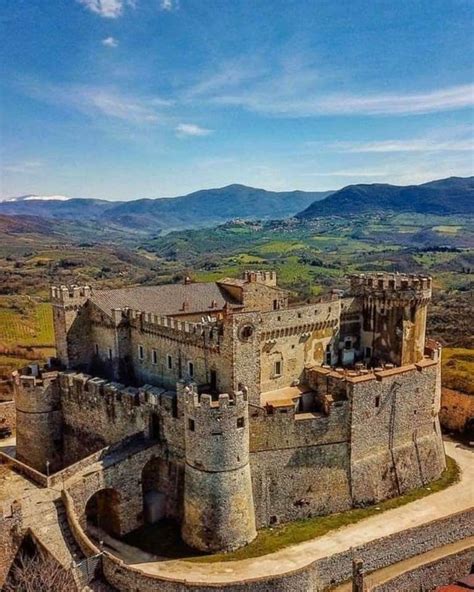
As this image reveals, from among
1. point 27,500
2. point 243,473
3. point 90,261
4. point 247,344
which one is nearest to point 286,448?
point 243,473

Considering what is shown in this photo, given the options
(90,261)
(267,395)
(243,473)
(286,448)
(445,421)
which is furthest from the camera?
(90,261)

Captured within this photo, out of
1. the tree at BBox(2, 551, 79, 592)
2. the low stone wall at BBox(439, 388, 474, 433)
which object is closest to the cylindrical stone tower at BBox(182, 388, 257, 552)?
the tree at BBox(2, 551, 79, 592)

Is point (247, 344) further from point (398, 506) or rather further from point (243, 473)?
point (398, 506)

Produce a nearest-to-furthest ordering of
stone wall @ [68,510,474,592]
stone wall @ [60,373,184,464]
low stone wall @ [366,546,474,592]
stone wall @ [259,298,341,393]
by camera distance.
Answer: stone wall @ [68,510,474,592] < low stone wall @ [366,546,474,592] < stone wall @ [60,373,184,464] < stone wall @ [259,298,341,393]

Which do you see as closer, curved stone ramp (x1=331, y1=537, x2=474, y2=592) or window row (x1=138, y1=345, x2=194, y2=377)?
curved stone ramp (x1=331, y1=537, x2=474, y2=592)

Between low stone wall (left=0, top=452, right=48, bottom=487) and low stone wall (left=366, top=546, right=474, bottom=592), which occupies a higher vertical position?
low stone wall (left=0, top=452, right=48, bottom=487)

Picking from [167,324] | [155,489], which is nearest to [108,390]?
[167,324]

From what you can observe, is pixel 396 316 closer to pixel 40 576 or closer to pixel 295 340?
pixel 295 340

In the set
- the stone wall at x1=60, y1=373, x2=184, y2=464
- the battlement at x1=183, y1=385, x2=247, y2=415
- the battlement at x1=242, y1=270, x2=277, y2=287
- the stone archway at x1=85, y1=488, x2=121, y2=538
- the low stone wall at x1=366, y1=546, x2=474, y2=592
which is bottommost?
the low stone wall at x1=366, y1=546, x2=474, y2=592

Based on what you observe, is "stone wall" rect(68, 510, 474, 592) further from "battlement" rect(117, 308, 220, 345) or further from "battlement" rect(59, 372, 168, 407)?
"battlement" rect(117, 308, 220, 345)
